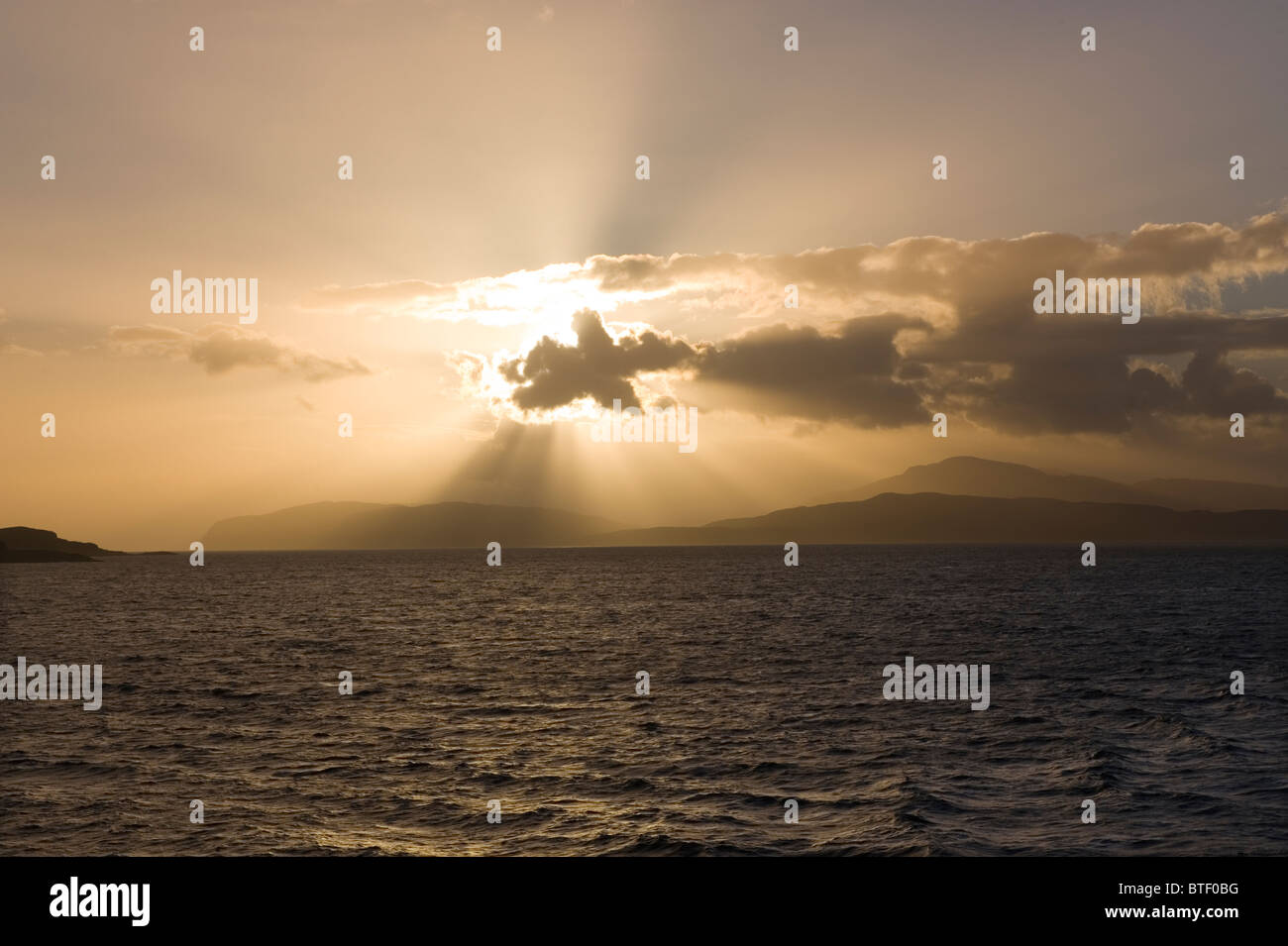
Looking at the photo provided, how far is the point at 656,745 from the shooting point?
34.7 m

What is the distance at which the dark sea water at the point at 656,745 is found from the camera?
24.6 metres

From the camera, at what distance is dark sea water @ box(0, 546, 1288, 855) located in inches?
970

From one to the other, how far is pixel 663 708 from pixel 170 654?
43.2 m

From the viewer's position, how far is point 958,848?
22766mm

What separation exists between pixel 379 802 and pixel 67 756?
1517 cm
